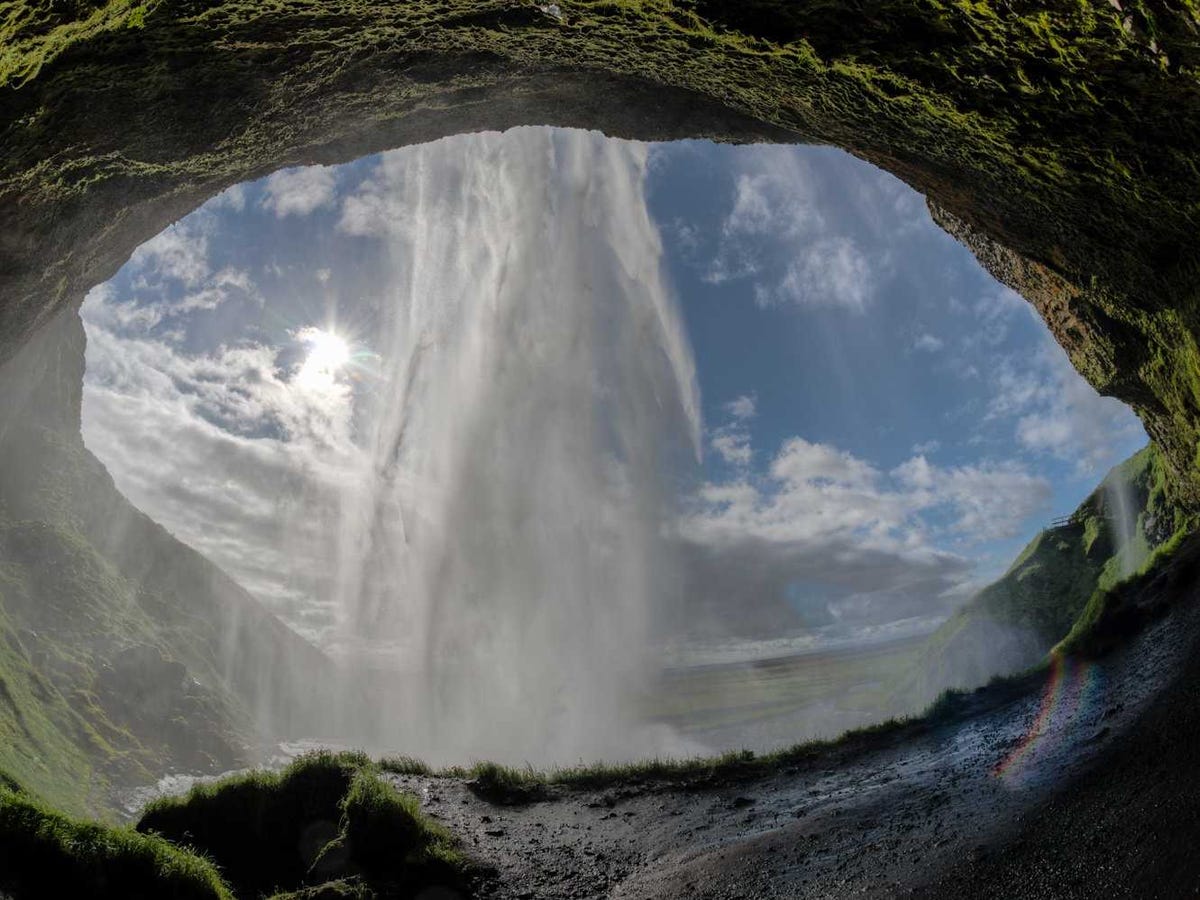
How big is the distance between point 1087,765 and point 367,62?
14863mm

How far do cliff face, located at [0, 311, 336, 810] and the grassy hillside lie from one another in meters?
60.5

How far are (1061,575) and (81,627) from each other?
103 m

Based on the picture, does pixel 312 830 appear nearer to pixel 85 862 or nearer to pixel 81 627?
pixel 85 862

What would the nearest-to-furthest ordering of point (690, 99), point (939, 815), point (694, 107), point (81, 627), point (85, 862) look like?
point (85, 862) < point (939, 815) < point (690, 99) < point (694, 107) < point (81, 627)

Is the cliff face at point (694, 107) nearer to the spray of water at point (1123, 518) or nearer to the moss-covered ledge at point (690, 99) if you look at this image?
the moss-covered ledge at point (690, 99)

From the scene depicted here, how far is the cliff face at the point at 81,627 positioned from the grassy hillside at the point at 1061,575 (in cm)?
6055

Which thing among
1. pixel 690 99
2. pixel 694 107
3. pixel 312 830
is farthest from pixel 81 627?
pixel 690 99

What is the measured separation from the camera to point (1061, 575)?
33688mm

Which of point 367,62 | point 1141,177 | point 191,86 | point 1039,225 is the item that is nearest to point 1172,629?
point 1039,225

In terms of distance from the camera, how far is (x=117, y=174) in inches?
389

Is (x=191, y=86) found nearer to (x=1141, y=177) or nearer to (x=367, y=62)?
(x=367, y=62)

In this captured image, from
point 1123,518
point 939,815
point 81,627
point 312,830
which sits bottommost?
point 312,830

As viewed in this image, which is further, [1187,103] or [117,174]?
[117,174]

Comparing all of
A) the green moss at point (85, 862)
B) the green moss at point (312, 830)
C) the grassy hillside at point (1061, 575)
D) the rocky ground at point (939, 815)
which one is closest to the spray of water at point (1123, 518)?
the grassy hillside at point (1061, 575)
